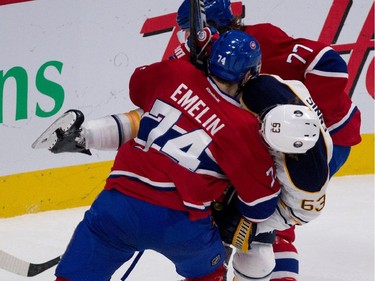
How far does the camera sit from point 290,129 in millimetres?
2619

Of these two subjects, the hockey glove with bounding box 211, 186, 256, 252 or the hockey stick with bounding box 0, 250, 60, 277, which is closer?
the hockey glove with bounding box 211, 186, 256, 252

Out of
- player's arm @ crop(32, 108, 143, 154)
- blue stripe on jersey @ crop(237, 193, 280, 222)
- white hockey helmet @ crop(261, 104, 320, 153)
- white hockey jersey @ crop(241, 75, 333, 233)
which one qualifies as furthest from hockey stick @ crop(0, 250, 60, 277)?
white hockey helmet @ crop(261, 104, 320, 153)

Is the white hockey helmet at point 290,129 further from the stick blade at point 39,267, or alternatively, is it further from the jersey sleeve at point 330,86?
the stick blade at point 39,267

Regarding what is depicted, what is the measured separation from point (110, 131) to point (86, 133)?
0.07m

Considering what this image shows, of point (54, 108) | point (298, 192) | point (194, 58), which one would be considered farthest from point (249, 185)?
point (54, 108)

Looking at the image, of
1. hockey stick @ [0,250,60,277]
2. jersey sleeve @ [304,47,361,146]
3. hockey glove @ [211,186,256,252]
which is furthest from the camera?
hockey stick @ [0,250,60,277]

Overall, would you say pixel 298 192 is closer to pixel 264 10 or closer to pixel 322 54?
pixel 322 54

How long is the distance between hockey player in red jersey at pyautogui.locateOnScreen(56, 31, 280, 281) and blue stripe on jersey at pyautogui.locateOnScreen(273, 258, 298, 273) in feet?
2.01

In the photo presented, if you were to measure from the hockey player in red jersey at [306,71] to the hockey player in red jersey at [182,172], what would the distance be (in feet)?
1.60

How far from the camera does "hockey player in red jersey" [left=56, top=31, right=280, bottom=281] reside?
8.83 feet

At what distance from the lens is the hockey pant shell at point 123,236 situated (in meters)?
2.72

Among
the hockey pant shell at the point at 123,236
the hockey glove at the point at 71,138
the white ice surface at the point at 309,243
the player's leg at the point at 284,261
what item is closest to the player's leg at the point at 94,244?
the hockey pant shell at the point at 123,236

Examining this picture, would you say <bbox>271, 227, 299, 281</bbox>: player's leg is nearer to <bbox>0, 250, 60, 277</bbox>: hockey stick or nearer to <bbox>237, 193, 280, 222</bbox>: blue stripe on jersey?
<bbox>237, 193, 280, 222</bbox>: blue stripe on jersey

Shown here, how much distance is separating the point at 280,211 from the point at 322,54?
648mm
